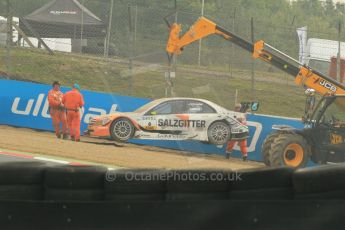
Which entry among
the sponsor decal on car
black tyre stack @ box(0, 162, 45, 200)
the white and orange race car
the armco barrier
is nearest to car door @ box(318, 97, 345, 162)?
the white and orange race car

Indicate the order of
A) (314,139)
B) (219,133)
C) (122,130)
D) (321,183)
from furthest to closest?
(122,130), (219,133), (314,139), (321,183)

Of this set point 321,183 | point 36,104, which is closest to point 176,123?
point 36,104

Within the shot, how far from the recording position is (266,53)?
17.8m

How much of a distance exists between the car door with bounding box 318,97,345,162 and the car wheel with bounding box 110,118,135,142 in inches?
199

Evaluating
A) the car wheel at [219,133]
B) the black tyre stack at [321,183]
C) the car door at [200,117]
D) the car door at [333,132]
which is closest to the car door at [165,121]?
the car door at [200,117]

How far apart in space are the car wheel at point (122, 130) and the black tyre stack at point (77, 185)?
12.6 m

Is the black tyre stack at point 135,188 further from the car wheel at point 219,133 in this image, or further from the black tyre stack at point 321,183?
the car wheel at point 219,133

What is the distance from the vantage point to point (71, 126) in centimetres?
1720

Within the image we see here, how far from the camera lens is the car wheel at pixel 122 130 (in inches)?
658

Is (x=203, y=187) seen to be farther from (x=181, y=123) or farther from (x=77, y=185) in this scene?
(x=181, y=123)

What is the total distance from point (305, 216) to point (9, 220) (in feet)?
6.07

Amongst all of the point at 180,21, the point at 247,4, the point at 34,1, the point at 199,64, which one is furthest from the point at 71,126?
the point at 247,4

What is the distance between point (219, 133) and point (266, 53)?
9.74 feet

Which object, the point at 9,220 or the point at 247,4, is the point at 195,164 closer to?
the point at 9,220
